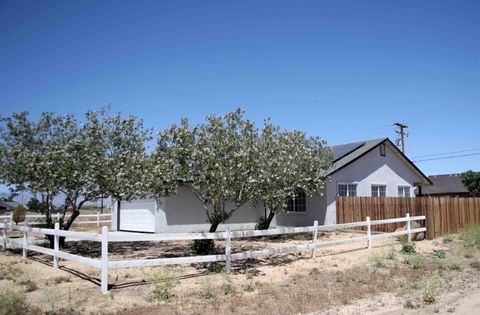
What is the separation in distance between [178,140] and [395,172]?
1989cm

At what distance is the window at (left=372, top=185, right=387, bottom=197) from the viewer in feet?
84.7

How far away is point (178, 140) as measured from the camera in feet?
38.6

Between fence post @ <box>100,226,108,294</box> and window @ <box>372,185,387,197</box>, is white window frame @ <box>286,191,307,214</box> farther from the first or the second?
fence post @ <box>100,226,108,294</box>

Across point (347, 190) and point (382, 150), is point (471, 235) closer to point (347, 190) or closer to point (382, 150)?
point (347, 190)

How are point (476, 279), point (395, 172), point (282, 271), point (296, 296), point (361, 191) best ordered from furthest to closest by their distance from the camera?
point (395, 172) < point (361, 191) < point (282, 271) < point (476, 279) < point (296, 296)

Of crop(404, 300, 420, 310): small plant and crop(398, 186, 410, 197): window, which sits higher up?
crop(398, 186, 410, 197): window

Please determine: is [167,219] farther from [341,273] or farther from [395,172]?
[395,172]

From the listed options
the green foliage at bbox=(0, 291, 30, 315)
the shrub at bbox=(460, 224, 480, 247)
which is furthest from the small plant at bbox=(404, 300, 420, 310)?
the shrub at bbox=(460, 224, 480, 247)

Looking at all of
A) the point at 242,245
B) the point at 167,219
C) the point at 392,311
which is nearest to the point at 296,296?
the point at 392,311

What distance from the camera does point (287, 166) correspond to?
1592 centimetres

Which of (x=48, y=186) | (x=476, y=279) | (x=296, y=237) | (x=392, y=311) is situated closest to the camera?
(x=392, y=311)

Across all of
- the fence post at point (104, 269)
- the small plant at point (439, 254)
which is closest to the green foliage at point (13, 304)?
the fence post at point (104, 269)

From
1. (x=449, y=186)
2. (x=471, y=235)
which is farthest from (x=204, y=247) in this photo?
(x=449, y=186)

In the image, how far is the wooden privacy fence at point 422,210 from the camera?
18.4m
